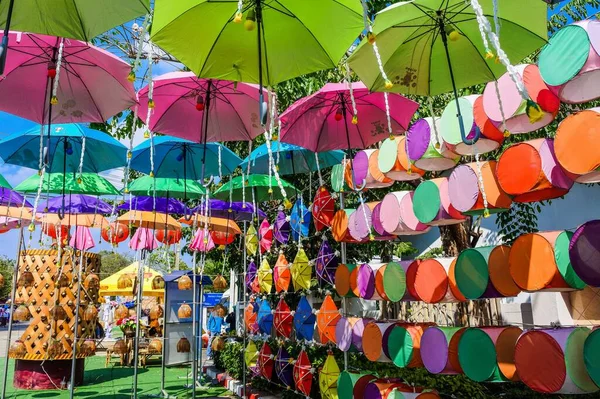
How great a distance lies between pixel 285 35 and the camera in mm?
3453

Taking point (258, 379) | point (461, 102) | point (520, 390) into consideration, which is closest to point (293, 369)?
point (258, 379)

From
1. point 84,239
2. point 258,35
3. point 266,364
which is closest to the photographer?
point 258,35

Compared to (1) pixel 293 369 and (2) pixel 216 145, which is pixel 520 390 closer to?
(1) pixel 293 369

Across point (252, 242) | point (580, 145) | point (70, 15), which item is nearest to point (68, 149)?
point (252, 242)

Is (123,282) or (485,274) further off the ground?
(123,282)

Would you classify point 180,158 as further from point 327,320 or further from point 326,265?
point 327,320

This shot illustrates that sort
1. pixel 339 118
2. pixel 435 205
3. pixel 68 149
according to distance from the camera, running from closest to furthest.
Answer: pixel 435 205
pixel 339 118
pixel 68 149

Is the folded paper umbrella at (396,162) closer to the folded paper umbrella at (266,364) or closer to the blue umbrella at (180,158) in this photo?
the blue umbrella at (180,158)

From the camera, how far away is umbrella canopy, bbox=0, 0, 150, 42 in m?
3.10

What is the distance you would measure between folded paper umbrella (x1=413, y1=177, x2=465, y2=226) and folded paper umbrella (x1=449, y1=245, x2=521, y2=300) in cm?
37

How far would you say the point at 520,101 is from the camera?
10.5 feet

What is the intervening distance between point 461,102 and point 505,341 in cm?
182

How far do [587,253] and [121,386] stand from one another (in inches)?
317

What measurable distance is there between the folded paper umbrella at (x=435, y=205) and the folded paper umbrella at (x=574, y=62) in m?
1.17
